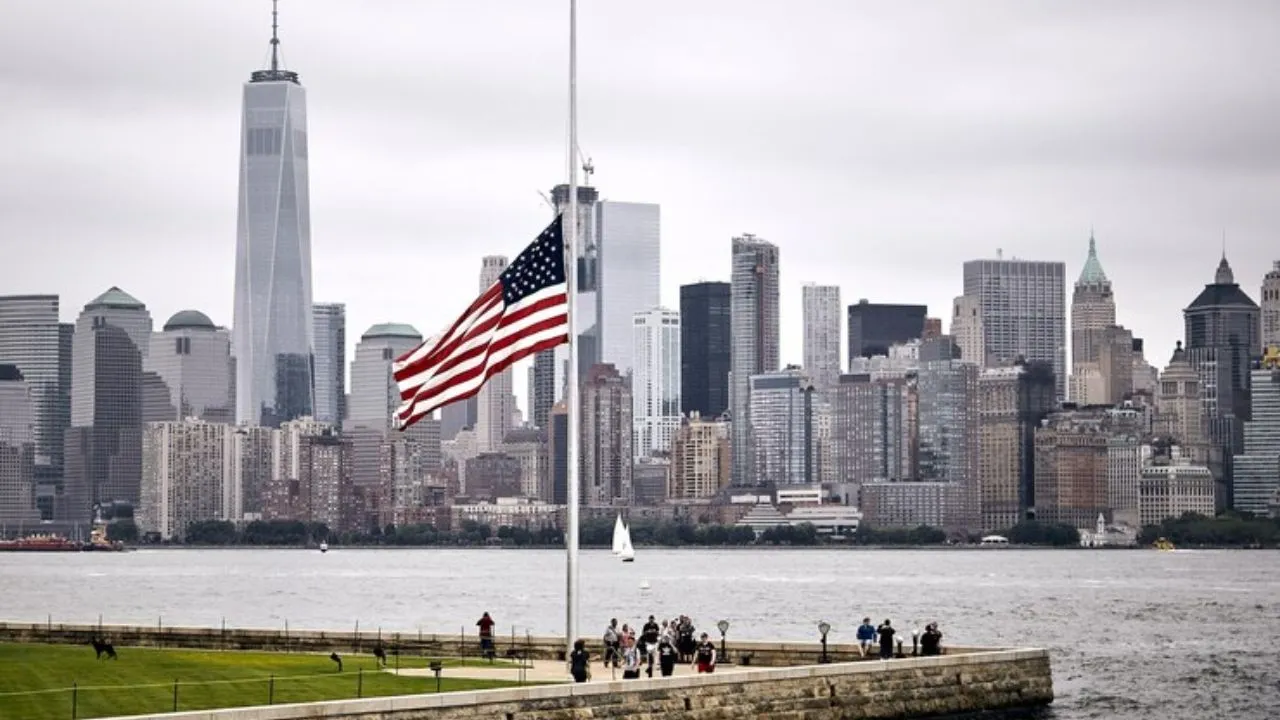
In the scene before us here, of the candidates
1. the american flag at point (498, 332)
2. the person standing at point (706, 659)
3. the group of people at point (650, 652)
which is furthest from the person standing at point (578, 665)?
the american flag at point (498, 332)

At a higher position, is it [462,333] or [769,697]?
Result: [462,333]

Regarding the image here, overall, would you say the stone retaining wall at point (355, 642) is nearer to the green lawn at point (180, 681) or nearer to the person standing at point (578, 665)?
the green lawn at point (180, 681)

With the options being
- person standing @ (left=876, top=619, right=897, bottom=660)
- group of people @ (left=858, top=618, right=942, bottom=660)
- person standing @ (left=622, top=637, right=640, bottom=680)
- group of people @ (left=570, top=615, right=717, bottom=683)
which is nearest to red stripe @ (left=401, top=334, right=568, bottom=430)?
group of people @ (left=570, top=615, right=717, bottom=683)

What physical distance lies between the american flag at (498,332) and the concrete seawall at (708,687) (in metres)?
6.56

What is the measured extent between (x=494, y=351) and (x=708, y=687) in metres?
9.21

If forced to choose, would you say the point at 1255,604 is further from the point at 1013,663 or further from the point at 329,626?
the point at 1013,663

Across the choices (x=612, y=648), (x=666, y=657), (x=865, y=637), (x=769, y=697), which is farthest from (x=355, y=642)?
(x=769, y=697)

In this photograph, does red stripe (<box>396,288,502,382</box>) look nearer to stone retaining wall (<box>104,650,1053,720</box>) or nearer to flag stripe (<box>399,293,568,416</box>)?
flag stripe (<box>399,293,568,416</box>)

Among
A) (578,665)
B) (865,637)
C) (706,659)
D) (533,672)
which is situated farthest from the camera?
(865,637)

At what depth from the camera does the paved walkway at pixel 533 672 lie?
58.1 m

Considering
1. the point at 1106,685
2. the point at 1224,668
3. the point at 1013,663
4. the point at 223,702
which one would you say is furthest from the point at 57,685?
the point at 1224,668

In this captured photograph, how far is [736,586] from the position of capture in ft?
629

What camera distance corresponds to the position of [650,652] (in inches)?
2349

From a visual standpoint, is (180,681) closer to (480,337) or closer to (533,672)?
(533,672)
